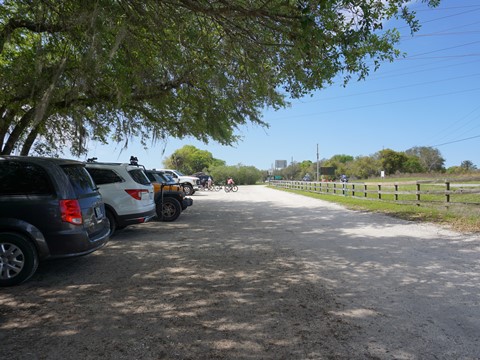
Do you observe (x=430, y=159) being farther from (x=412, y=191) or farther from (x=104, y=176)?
(x=104, y=176)

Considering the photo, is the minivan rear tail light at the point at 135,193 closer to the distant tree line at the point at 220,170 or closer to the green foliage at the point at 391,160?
the distant tree line at the point at 220,170

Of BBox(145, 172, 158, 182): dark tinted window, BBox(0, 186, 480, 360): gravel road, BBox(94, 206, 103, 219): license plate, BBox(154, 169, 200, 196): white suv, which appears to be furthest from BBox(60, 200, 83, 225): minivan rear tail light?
BBox(154, 169, 200, 196): white suv

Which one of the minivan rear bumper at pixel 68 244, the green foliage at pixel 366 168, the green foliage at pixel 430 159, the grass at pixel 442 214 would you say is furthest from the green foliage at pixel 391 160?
the minivan rear bumper at pixel 68 244

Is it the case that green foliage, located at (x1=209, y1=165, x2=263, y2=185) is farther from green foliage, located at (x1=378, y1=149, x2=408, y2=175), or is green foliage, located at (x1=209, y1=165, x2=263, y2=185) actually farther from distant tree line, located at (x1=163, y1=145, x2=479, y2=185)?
green foliage, located at (x1=378, y1=149, x2=408, y2=175)

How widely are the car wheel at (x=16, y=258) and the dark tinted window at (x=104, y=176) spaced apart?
3.93 meters

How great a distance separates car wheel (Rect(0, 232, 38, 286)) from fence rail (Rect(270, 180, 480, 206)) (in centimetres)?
1196

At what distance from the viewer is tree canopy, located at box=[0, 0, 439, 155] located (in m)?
5.53

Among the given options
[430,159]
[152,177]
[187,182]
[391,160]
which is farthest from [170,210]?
[430,159]

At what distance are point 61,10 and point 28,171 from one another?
9.92 feet

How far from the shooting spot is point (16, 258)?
16.6ft

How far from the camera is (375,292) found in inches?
184

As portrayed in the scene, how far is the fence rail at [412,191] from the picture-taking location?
13.1 m

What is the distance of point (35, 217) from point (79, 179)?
0.95 m

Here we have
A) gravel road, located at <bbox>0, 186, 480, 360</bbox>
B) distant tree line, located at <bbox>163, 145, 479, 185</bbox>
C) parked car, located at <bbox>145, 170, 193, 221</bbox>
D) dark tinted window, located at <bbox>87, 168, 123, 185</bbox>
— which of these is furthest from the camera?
distant tree line, located at <bbox>163, 145, 479, 185</bbox>
